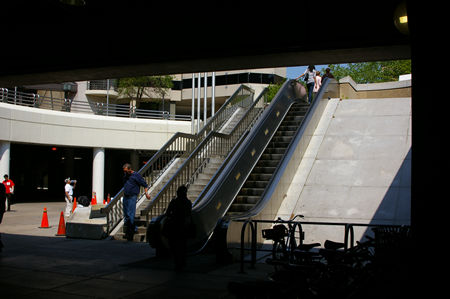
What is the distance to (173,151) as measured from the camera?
17.0 metres

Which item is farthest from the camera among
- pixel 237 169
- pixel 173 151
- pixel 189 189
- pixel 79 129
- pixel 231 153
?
pixel 79 129

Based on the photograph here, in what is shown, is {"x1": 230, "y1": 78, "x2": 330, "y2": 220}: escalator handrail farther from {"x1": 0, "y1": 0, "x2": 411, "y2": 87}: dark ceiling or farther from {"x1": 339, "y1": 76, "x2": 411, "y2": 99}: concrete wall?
{"x1": 339, "y1": 76, "x2": 411, "y2": 99}: concrete wall

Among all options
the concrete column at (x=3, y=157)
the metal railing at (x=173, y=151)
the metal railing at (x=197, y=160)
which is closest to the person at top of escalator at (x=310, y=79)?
the metal railing at (x=197, y=160)

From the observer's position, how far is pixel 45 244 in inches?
468

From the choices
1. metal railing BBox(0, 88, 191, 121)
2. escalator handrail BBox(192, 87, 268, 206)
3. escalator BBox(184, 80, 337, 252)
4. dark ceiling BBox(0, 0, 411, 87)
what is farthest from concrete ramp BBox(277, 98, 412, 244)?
metal railing BBox(0, 88, 191, 121)

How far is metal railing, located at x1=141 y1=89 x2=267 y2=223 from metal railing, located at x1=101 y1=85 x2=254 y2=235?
0.81m

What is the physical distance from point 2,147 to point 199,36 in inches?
889

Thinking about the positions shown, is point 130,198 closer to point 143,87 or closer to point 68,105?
point 68,105

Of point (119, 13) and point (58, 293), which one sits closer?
point (58, 293)

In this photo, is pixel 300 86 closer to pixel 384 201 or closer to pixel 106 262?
pixel 384 201

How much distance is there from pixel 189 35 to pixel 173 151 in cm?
929

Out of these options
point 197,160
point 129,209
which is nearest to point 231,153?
point 197,160

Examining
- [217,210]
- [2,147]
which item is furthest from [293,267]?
[2,147]

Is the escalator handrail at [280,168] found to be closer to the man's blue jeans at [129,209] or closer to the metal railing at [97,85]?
the man's blue jeans at [129,209]
